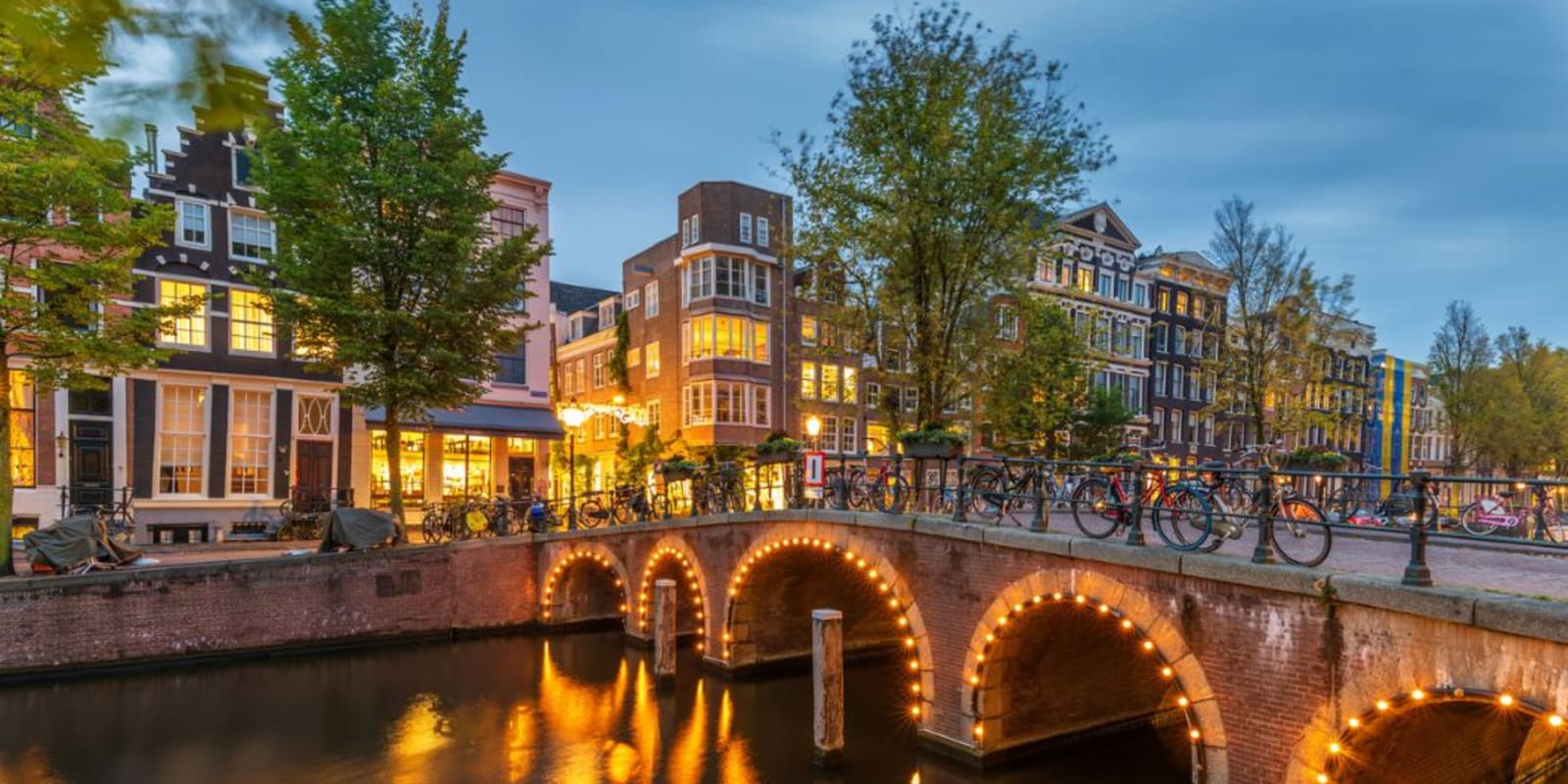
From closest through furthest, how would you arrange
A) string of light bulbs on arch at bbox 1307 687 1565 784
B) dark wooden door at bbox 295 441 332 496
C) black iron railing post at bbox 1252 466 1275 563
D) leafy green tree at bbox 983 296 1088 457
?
string of light bulbs on arch at bbox 1307 687 1565 784 < black iron railing post at bbox 1252 466 1275 563 < dark wooden door at bbox 295 441 332 496 < leafy green tree at bbox 983 296 1088 457

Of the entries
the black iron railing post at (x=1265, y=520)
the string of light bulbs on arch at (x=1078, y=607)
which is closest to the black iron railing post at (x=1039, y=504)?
the string of light bulbs on arch at (x=1078, y=607)

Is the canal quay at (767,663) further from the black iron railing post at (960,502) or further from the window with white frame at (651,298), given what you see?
the window with white frame at (651,298)

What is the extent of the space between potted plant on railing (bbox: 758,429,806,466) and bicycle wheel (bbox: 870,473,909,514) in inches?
79.7

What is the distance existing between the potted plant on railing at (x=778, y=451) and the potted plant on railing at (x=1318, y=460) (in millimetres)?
10544

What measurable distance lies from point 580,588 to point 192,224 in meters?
17.4

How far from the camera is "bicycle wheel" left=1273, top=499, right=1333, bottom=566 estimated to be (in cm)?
900

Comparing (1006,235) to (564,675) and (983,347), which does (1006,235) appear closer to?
(983,347)

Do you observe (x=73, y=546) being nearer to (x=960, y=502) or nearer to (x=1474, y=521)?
(x=960, y=502)

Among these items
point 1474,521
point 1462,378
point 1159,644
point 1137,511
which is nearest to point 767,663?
point 1159,644

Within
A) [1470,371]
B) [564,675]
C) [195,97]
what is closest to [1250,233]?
[1470,371]

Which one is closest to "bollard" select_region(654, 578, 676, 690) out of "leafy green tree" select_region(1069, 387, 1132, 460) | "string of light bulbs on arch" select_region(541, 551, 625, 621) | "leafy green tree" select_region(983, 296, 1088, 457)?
"string of light bulbs on arch" select_region(541, 551, 625, 621)

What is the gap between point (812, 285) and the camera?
2388 centimetres

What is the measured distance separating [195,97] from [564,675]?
1832 cm

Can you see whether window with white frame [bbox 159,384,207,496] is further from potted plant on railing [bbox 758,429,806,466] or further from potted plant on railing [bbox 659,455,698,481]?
potted plant on railing [bbox 758,429,806,466]
